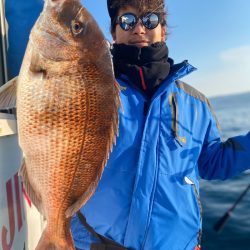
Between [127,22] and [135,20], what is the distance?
0.19 feet

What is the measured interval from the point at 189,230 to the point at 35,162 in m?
1.20

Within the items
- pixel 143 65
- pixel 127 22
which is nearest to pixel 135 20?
pixel 127 22

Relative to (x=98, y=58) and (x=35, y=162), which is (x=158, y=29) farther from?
(x=35, y=162)

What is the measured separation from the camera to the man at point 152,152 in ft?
7.41

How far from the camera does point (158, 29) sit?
2.58m

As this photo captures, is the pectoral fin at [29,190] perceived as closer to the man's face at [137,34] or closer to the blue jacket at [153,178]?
the blue jacket at [153,178]

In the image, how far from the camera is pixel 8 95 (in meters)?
1.69

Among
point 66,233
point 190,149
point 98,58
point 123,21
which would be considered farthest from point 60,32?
point 190,149

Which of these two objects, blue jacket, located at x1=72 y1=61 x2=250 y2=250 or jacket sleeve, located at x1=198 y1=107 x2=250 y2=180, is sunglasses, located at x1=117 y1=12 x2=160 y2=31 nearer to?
blue jacket, located at x1=72 y1=61 x2=250 y2=250

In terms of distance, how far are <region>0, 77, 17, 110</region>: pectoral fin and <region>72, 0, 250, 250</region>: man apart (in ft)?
2.58

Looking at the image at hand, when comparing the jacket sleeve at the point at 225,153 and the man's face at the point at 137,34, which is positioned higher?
the man's face at the point at 137,34

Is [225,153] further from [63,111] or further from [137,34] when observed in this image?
[63,111]

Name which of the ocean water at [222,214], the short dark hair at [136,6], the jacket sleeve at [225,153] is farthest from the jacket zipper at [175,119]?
the ocean water at [222,214]

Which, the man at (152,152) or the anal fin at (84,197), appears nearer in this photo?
the anal fin at (84,197)
